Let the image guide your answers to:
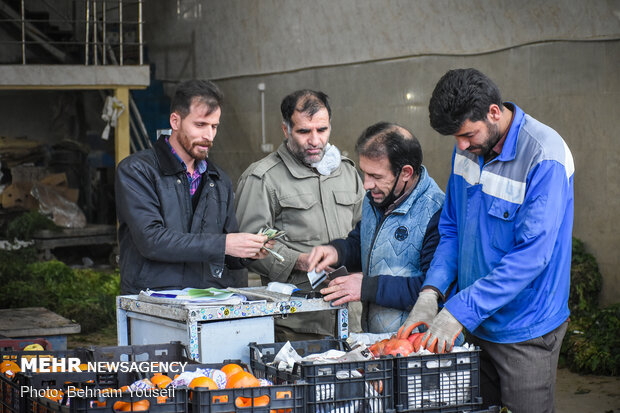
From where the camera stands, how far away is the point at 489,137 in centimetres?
298

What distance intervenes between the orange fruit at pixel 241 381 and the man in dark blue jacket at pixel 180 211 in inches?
40.0

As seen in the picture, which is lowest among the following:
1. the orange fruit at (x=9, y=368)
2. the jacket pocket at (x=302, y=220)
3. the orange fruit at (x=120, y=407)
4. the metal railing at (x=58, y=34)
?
the orange fruit at (x=120, y=407)

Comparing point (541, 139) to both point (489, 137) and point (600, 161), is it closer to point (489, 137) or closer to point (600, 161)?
point (489, 137)

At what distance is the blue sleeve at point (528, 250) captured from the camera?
2.85 meters

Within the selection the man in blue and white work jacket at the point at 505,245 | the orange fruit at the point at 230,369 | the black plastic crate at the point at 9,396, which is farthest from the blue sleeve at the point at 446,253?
the black plastic crate at the point at 9,396

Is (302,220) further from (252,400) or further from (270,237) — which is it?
(252,400)

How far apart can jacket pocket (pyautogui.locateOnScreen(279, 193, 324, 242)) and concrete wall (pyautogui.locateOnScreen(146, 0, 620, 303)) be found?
389cm

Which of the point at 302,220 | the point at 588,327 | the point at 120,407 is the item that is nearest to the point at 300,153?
the point at 302,220

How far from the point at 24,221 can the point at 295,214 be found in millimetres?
8625

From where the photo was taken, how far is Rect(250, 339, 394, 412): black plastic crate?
8.52 ft

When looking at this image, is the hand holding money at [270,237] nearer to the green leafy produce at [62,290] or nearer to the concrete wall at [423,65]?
the concrete wall at [423,65]

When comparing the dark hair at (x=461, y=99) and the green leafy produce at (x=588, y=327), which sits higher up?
the dark hair at (x=461, y=99)

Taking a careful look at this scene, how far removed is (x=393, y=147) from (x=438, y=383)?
1018 millimetres

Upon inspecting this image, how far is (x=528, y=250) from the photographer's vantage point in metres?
2.85
